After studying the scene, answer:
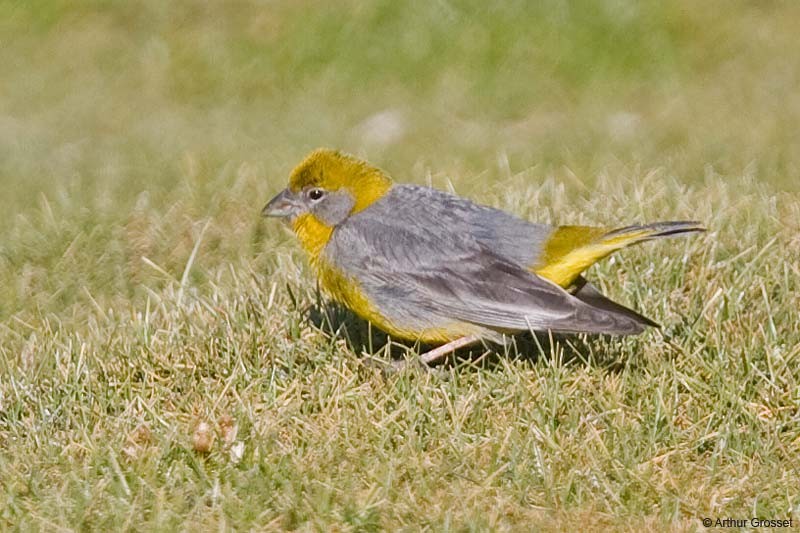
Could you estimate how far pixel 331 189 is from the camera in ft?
20.3

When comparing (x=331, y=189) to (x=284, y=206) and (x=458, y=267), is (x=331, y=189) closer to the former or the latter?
(x=284, y=206)

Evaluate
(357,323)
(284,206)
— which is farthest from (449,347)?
(284,206)

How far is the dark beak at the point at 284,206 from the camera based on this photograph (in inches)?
247

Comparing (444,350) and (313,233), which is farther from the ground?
(313,233)

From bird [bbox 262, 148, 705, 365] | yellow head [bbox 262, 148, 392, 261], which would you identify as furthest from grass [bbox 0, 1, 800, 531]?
yellow head [bbox 262, 148, 392, 261]

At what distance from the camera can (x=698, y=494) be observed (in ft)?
15.3

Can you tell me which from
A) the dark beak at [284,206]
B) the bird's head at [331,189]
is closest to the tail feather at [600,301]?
the bird's head at [331,189]

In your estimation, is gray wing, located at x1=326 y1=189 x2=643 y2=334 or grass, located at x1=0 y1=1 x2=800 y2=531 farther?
gray wing, located at x1=326 y1=189 x2=643 y2=334

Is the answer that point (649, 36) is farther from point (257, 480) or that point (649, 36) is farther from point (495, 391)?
point (257, 480)

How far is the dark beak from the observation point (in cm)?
628

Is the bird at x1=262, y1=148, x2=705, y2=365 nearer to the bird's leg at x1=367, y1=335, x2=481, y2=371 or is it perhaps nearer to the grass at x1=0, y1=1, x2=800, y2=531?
the bird's leg at x1=367, y1=335, x2=481, y2=371

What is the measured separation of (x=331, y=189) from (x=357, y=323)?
2.12 feet

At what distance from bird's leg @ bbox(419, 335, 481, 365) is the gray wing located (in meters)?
0.12

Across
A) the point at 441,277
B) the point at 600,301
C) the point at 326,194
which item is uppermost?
the point at 326,194
